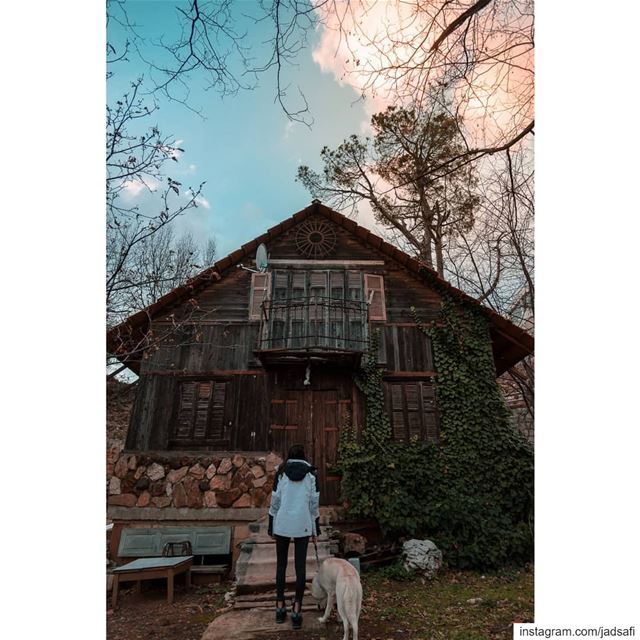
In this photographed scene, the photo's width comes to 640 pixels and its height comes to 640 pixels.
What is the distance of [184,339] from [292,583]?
6.39m

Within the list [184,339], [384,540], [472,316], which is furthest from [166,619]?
[472,316]

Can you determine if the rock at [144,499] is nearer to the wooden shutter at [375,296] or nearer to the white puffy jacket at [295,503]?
the white puffy jacket at [295,503]

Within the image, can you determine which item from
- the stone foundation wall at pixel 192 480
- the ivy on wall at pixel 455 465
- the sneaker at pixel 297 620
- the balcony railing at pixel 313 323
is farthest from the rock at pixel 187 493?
the sneaker at pixel 297 620

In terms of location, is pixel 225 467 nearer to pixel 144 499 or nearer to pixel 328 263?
pixel 144 499

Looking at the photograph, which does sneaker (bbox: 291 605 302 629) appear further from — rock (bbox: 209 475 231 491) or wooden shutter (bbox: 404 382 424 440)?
wooden shutter (bbox: 404 382 424 440)

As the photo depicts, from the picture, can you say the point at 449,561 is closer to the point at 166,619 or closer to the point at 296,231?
the point at 166,619

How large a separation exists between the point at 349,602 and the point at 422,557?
4.29 meters

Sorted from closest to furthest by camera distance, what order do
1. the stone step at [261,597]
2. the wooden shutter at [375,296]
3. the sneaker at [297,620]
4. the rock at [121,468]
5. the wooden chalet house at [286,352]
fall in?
the sneaker at [297,620] < the stone step at [261,597] < the rock at [121,468] < the wooden chalet house at [286,352] < the wooden shutter at [375,296]

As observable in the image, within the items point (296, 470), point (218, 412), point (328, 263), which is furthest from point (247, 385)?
point (296, 470)

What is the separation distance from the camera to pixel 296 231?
1212 centimetres

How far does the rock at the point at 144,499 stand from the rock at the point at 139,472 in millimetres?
319

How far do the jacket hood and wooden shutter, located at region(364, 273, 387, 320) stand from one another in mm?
6454

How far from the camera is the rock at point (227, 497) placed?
8.55 meters

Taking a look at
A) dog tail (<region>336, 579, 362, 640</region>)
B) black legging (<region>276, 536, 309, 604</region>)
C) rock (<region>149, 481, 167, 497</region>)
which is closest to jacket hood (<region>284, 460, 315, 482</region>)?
black legging (<region>276, 536, 309, 604</region>)
